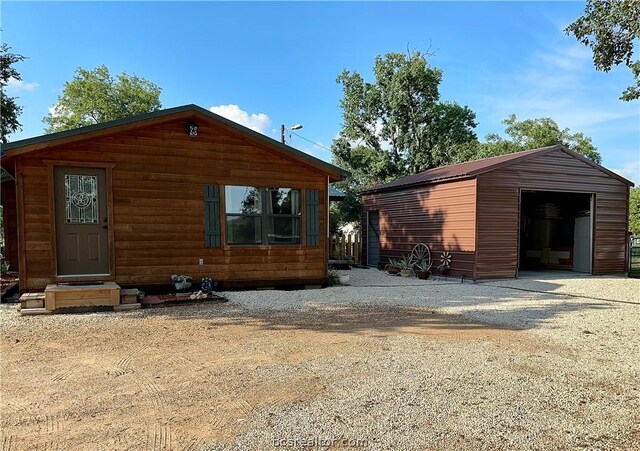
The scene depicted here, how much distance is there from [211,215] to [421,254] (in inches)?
256

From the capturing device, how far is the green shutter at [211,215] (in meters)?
8.00

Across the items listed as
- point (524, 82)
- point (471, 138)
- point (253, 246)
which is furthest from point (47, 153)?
point (471, 138)

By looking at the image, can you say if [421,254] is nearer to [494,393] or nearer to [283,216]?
[283,216]

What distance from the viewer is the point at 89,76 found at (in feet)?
99.7

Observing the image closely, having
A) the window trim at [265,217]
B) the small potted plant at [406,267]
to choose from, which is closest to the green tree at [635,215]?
the small potted plant at [406,267]

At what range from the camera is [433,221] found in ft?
38.5

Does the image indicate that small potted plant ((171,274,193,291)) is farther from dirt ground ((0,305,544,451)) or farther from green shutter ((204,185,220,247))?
dirt ground ((0,305,544,451))

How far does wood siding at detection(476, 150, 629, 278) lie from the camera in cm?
1058

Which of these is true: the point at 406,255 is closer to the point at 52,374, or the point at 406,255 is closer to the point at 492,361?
the point at 492,361

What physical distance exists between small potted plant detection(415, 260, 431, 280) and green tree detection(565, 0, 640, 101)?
21.3 ft

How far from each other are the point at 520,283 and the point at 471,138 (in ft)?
49.7

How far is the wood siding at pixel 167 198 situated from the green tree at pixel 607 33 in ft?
25.7

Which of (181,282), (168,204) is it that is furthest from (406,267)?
(168,204)

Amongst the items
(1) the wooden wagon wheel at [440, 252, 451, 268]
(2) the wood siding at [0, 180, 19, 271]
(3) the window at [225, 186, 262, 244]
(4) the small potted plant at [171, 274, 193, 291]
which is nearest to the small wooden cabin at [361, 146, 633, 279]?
(1) the wooden wagon wheel at [440, 252, 451, 268]
